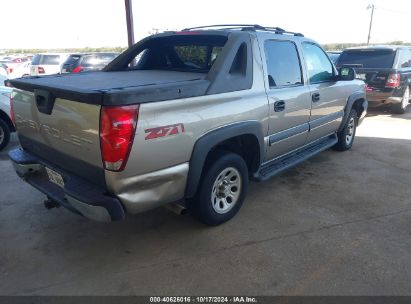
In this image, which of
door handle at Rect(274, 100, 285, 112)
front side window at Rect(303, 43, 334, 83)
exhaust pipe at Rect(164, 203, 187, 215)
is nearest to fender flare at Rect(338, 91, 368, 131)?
front side window at Rect(303, 43, 334, 83)

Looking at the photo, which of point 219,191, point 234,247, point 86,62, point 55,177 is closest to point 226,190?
point 219,191

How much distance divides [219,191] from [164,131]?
1.14m

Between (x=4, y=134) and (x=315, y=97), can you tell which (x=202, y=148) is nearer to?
(x=315, y=97)

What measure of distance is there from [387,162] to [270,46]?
3018 millimetres

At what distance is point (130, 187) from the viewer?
255cm

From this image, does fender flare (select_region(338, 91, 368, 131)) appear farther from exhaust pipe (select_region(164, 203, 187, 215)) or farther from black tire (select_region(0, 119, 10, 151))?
black tire (select_region(0, 119, 10, 151))

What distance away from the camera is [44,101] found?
2.84 metres

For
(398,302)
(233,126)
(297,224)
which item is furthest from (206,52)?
(398,302)

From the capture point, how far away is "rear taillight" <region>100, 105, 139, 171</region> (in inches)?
92.4

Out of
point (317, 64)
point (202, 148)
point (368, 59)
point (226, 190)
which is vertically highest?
point (317, 64)

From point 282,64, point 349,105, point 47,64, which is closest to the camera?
point 282,64

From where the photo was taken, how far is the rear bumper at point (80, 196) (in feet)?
8.17

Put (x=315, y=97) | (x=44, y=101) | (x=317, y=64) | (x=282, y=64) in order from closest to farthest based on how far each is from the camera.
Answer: (x=44, y=101), (x=282, y=64), (x=315, y=97), (x=317, y=64)

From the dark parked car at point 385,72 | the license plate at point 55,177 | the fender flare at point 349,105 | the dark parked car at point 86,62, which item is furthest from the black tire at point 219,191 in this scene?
the dark parked car at point 86,62
